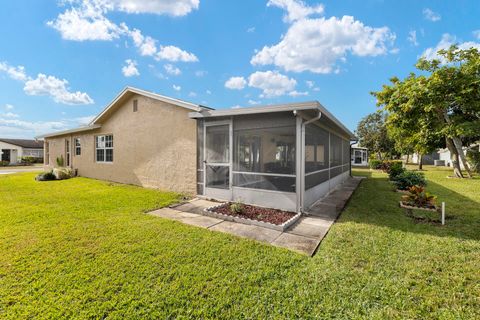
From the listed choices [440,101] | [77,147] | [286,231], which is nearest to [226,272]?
[286,231]

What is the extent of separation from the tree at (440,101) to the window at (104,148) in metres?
18.5

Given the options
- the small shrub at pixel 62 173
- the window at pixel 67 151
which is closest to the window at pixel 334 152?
the small shrub at pixel 62 173

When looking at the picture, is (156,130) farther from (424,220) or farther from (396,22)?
(396,22)

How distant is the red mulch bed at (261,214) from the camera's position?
5.21 m

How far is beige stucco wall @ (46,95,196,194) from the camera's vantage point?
26.3ft

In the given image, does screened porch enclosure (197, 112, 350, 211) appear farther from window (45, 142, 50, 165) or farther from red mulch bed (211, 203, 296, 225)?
window (45, 142, 50, 165)

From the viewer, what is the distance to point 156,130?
29.5 ft

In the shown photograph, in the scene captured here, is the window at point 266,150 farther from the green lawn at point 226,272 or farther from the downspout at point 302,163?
the green lawn at point 226,272

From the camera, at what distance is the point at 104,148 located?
474 inches

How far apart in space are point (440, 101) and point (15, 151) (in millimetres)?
51045

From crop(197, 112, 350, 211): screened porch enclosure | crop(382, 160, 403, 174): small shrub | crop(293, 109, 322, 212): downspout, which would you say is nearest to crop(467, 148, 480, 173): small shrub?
crop(382, 160, 403, 174): small shrub

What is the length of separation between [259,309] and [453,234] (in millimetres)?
4625

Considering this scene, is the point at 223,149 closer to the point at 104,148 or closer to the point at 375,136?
the point at 104,148

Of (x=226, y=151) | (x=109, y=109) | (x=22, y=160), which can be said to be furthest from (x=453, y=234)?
(x=22, y=160)
